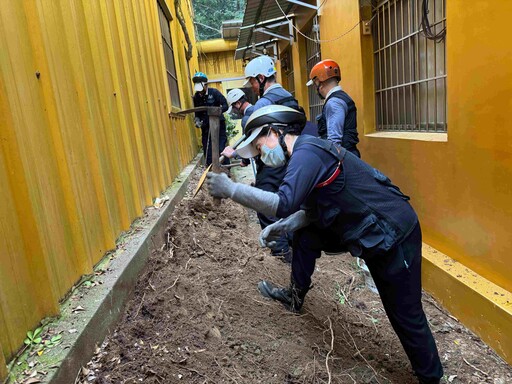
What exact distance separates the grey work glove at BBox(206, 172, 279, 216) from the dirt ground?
2.76ft

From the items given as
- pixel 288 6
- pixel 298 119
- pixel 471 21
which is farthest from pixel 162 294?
pixel 288 6

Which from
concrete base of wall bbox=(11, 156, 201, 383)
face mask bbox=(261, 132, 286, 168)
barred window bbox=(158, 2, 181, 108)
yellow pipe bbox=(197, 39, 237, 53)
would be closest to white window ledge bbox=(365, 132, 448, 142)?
face mask bbox=(261, 132, 286, 168)

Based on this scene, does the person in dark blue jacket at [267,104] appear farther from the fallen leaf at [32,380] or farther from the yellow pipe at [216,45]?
the yellow pipe at [216,45]

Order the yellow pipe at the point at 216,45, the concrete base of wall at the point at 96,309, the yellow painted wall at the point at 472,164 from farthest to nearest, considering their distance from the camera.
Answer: the yellow pipe at the point at 216,45
the yellow painted wall at the point at 472,164
the concrete base of wall at the point at 96,309

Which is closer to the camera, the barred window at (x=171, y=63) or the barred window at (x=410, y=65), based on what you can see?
the barred window at (x=410, y=65)

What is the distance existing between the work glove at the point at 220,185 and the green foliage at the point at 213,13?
25.9 meters

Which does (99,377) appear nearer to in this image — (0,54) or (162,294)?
(162,294)

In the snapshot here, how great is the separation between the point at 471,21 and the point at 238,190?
76.7 inches

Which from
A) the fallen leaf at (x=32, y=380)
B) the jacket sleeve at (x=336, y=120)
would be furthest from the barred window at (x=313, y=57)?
the fallen leaf at (x=32, y=380)

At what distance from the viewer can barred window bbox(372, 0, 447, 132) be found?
354 cm

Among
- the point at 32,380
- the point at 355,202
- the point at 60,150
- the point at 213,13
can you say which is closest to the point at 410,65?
the point at 355,202

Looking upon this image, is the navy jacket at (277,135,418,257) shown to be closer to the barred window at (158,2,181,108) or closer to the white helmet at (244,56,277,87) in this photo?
the white helmet at (244,56,277,87)

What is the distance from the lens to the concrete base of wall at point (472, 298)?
2.58 meters

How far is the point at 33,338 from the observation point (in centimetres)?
171
